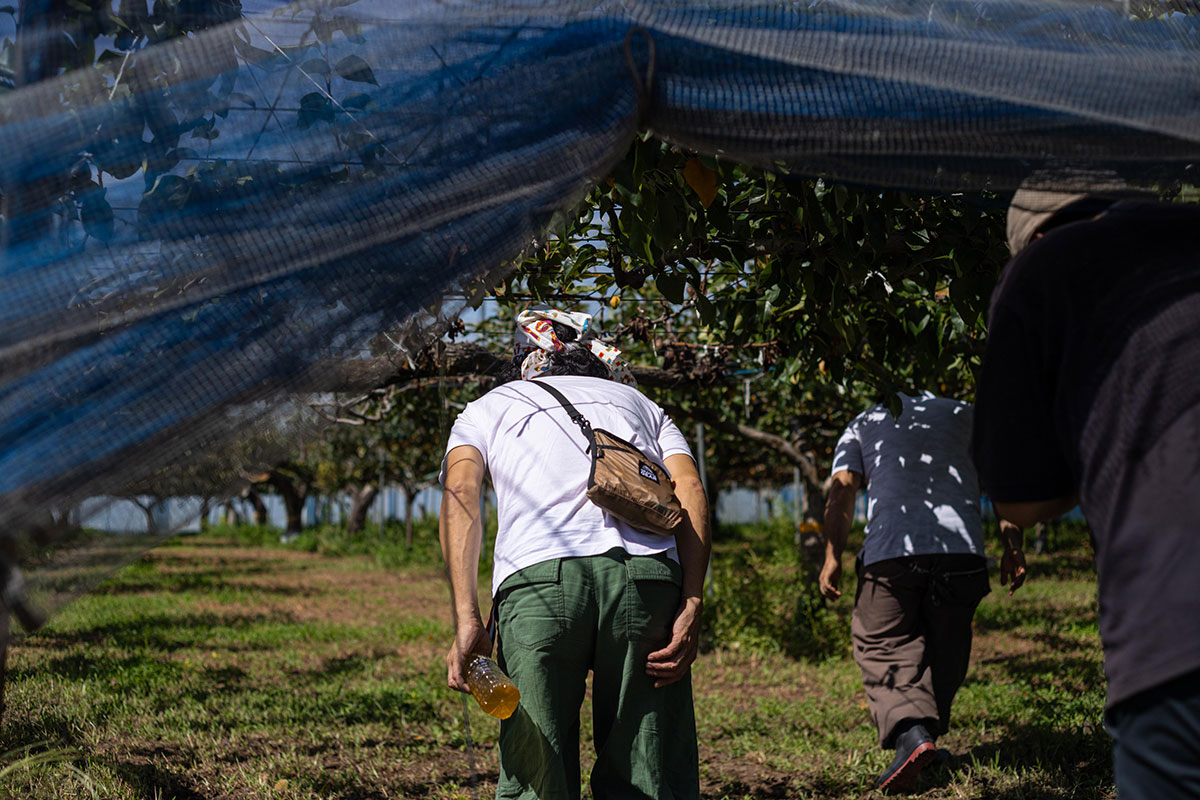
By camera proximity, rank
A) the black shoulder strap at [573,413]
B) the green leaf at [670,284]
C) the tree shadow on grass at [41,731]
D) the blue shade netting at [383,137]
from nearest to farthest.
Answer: the blue shade netting at [383,137], the black shoulder strap at [573,413], the green leaf at [670,284], the tree shadow on grass at [41,731]

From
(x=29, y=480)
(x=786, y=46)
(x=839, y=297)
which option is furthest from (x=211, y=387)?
(x=839, y=297)

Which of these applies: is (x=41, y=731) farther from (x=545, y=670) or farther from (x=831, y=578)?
(x=831, y=578)

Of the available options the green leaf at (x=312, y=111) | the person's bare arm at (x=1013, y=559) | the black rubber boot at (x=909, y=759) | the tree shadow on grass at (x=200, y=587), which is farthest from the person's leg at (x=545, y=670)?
the tree shadow on grass at (x=200, y=587)

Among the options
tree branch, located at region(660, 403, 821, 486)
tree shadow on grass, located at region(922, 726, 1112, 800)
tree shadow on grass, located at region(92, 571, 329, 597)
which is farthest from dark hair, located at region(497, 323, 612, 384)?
tree shadow on grass, located at region(92, 571, 329, 597)

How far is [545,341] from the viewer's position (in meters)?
2.63

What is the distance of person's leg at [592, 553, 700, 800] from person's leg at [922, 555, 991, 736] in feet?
5.80

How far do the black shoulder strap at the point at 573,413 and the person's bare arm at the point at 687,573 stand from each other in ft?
0.91

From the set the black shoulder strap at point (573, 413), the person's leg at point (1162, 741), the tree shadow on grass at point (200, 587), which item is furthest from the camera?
the tree shadow on grass at point (200, 587)

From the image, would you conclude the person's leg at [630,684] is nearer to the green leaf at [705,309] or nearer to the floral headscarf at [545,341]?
the floral headscarf at [545,341]

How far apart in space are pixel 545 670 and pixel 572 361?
33.7 inches

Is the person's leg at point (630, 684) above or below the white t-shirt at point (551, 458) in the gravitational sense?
below

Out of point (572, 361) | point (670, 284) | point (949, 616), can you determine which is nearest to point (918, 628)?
point (949, 616)

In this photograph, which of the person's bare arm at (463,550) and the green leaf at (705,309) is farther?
the green leaf at (705,309)

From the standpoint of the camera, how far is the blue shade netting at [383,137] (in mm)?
1424
